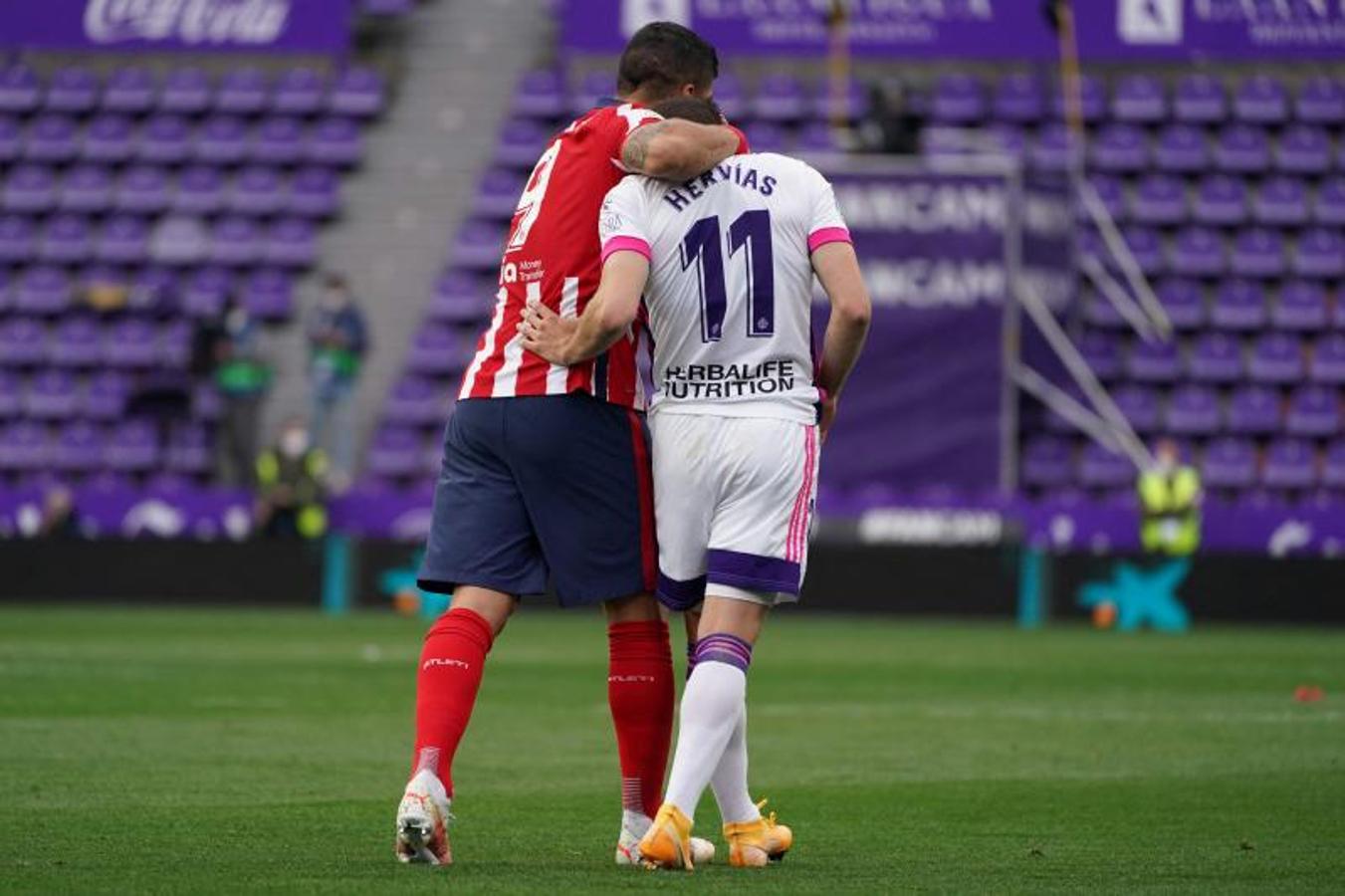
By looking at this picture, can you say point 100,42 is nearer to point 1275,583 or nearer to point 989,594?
point 989,594

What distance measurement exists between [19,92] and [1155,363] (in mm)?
13302

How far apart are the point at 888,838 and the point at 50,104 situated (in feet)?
79.5

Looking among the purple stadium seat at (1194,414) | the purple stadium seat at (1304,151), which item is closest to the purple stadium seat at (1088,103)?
the purple stadium seat at (1304,151)

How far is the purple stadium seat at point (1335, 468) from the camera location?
24453 mm

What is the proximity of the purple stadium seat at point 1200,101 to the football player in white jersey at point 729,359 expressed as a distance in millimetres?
21070

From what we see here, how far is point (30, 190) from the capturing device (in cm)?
2933

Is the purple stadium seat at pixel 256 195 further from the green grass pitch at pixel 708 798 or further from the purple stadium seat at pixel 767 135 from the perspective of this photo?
the green grass pitch at pixel 708 798

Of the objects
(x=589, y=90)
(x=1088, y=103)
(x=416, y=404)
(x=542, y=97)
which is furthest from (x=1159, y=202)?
(x=416, y=404)

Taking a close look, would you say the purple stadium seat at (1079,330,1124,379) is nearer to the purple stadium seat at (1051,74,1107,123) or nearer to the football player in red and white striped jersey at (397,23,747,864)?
the purple stadium seat at (1051,74,1107,123)

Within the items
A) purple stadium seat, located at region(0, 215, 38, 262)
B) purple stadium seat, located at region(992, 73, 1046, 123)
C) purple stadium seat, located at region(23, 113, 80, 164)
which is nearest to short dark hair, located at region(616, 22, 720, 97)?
purple stadium seat, located at region(992, 73, 1046, 123)

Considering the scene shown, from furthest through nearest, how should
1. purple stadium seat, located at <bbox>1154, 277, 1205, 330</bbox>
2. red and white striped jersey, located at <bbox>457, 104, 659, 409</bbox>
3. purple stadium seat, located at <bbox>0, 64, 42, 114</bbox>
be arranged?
purple stadium seat, located at <bbox>0, 64, 42, 114</bbox> < purple stadium seat, located at <bbox>1154, 277, 1205, 330</bbox> < red and white striped jersey, located at <bbox>457, 104, 659, 409</bbox>

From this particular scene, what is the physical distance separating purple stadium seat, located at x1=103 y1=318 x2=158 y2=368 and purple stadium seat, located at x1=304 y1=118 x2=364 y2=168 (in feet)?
9.04

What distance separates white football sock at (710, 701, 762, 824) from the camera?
7031 millimetres

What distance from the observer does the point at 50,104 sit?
30047 millimetres
